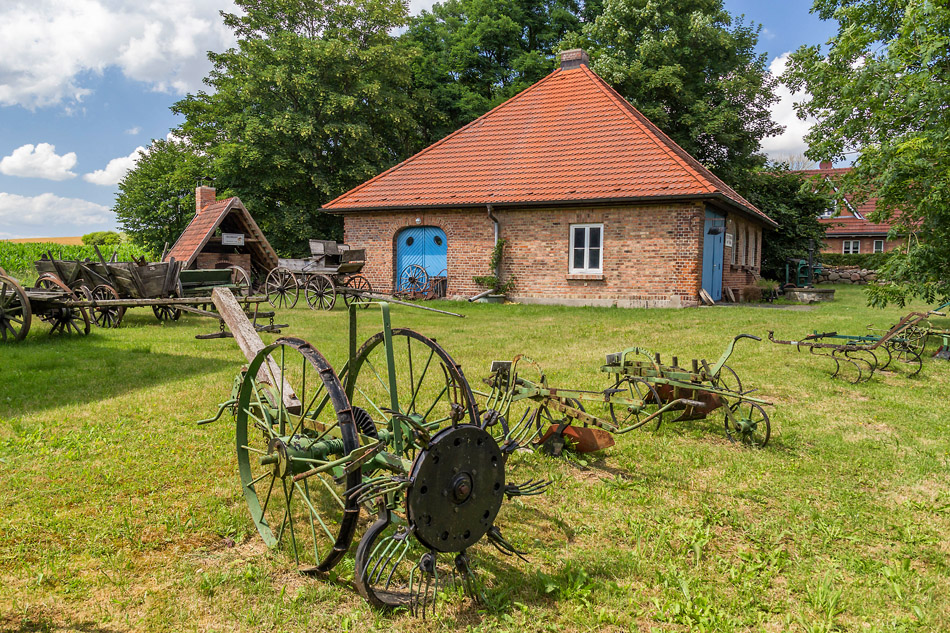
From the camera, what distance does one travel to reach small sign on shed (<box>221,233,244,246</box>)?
18922 mm

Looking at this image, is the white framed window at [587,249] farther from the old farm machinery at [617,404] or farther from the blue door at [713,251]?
the old farm machinery at [617,404]

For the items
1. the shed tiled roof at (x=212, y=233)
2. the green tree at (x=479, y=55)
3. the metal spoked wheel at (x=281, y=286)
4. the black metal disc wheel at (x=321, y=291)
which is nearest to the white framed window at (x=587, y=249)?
the black metal disc wheel at (x=321, y=291)

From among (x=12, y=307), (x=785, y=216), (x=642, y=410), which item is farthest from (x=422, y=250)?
(x=785, y=216)

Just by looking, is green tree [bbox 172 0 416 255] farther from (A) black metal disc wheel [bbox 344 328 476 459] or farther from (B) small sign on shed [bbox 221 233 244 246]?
(A) black metal disc wheel [bbox 344 328 476 459]

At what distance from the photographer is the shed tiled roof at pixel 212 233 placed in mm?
17953

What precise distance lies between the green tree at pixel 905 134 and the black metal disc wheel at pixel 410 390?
295 inches

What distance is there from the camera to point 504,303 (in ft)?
54.7

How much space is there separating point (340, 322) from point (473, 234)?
6.44m

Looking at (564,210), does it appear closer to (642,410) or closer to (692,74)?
(642,410)

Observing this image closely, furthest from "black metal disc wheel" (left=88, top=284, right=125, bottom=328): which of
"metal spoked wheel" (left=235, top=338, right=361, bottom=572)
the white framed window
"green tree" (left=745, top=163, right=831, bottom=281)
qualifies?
"green tree" (left=745, top=163, right=831, bottom=281)

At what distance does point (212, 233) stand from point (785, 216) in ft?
73.7

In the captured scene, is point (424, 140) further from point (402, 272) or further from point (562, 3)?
point (402, 272)

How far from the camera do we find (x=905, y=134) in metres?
9.40

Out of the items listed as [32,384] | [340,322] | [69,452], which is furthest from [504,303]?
[69,452]
